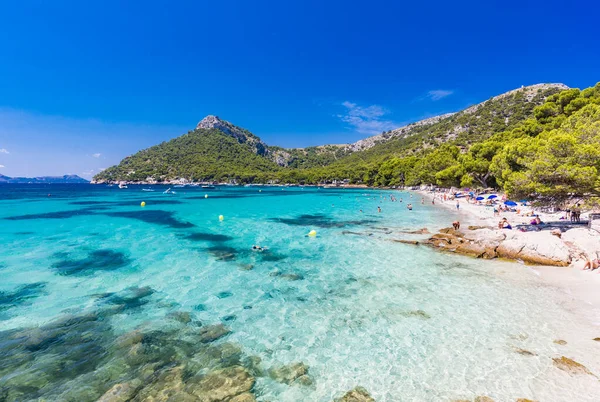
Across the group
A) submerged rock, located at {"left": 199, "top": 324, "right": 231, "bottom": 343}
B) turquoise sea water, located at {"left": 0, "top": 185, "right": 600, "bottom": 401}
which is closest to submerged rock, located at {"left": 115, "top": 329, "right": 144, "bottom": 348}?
turquoise sea water, located at {"left": 0, "top": 185, "right": 600, "bottom": 401}

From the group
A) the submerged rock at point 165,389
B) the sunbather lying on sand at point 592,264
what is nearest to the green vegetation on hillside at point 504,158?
the sunbather lying on sand at point 592,264

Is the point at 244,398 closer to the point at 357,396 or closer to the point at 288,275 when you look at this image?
the point at 357,396

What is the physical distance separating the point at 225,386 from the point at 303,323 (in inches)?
145

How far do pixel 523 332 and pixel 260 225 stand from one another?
2495 centimetres

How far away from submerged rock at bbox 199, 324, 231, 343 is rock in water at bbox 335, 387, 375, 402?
4.23 meters

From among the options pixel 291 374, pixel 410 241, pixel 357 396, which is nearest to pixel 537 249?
pixel 410 241

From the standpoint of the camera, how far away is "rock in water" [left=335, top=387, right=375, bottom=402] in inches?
247

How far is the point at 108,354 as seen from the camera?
783 centimetres

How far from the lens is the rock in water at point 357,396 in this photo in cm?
626

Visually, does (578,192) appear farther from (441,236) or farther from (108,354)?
(108,354)

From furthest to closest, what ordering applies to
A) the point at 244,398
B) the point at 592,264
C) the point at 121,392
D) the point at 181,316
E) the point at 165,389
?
the point at 592,264 → the point at 181,316 → the point at 165,389 → the point at 121,392 → the point at 244,398

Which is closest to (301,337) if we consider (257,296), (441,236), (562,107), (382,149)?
(257,296)

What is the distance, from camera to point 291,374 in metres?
7.16

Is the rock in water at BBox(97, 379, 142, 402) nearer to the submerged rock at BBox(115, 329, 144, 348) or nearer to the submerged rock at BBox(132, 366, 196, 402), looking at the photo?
the submerged rock at BBox(132, 366, 196, 402)
